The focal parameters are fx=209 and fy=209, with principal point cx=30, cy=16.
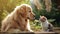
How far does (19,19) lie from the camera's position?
9.04 ft

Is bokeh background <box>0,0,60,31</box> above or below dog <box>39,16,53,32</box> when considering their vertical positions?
above

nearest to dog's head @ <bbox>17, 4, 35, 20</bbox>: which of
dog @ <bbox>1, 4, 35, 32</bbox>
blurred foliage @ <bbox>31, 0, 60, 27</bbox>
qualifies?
dog @ <bbox>1, 4, 35, 32</bbox>

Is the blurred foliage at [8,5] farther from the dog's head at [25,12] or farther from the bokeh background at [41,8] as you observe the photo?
the dog's head at [25,12]

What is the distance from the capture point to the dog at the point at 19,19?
2.74 m

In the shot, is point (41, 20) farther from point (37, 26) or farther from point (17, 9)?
point (17, 9)

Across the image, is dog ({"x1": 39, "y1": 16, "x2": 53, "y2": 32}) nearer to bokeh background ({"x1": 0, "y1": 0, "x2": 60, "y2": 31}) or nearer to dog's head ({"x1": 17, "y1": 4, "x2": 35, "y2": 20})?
bokeh background ({"x1": 0, "y1": 0, "x2": 60, "y2": 31})

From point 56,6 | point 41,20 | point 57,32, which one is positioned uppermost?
point 56,6

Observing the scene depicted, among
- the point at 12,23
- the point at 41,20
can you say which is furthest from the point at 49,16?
the point at 12,23

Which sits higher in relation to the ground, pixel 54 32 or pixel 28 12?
pixel 28 12

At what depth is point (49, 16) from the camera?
2852 millimetres

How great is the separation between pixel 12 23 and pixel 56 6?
65 cm

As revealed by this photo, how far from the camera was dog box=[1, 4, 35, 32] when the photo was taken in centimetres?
274

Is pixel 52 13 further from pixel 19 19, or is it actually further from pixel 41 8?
pixel 19 19

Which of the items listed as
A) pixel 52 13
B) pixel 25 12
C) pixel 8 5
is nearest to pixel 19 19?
pixel 25 12
